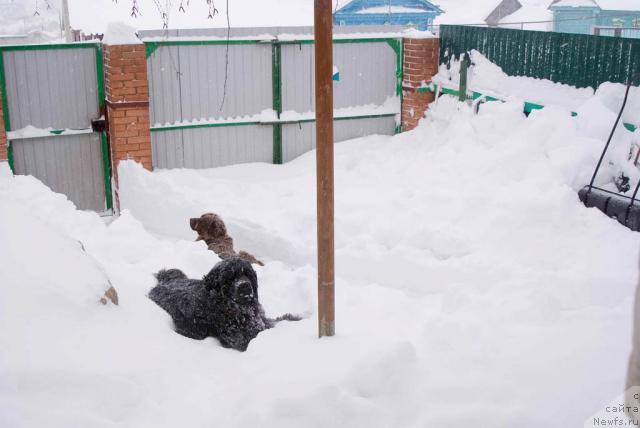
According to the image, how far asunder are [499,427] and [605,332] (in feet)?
4.74

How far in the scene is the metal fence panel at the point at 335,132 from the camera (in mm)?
10922

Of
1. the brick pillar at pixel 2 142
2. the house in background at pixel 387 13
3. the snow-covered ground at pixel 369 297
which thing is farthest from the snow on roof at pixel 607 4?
the brick pillar at pixel 2 142

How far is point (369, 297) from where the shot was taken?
5.72 m

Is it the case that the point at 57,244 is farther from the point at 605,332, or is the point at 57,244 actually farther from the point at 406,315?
the point at 605,332

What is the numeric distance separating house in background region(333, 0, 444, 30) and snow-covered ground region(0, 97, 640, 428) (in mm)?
21304

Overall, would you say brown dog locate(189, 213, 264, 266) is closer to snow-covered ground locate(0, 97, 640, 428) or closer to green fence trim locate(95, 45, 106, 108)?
snow-covered ground locate(0, 97, 640, 428)

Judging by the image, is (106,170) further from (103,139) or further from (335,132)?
(335,132)

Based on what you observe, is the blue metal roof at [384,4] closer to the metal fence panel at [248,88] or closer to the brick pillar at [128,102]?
the metal fence panel at [248,88]

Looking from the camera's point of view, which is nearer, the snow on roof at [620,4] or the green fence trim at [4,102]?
the green fence trim at [4,102]

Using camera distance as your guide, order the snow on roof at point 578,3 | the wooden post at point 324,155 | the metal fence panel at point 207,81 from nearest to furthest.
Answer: the wooden post at point 324,155 < the metal fence panel at point 207,81 < the snow on roof at point 578,3

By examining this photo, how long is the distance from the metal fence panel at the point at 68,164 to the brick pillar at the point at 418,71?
200 inches

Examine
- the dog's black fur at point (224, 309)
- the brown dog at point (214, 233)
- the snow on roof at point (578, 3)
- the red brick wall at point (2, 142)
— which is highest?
the snow on roof at point (578, 3)

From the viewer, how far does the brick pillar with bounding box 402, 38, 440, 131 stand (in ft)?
36.1

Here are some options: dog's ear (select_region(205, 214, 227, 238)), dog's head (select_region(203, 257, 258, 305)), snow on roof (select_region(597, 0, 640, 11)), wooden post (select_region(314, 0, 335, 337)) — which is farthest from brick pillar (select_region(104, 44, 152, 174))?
snow on roof (select_region(597, 0, 640, 11))
